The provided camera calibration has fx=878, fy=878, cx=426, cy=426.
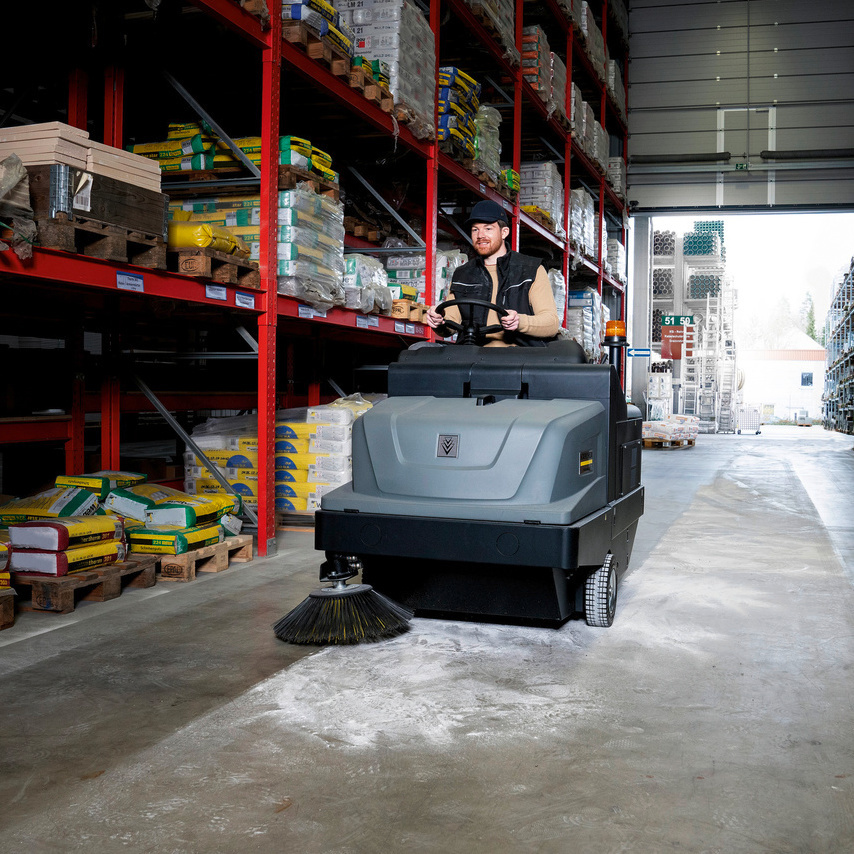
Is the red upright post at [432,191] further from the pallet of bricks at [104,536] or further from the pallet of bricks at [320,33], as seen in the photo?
the pallet of bricks at [104,536]

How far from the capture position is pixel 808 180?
1930cm

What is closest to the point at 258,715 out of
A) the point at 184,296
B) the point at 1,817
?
the point at 1,817

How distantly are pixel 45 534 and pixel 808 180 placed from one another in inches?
755

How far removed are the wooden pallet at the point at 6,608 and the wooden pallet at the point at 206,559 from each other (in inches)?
39.8

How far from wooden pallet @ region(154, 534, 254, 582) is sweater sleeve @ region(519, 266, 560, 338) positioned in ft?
7.12

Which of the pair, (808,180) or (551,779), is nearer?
(551,779)

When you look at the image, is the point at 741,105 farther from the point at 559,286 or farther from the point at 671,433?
the point at 559,286

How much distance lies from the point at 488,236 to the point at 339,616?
2080 millimetres

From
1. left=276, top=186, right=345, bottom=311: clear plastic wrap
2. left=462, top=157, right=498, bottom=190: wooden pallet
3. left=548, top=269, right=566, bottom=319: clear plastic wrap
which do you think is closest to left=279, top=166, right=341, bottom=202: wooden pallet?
left=276, top=186, right=345, bottom=311: clear plastic wrap

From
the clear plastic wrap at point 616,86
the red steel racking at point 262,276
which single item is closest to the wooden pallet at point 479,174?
the red steel racking at point 262,276

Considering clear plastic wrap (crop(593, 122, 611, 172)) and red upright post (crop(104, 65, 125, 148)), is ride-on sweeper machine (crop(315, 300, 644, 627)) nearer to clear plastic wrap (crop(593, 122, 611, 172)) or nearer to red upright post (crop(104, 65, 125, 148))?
red upright post (crop(104, 65, 125, 148))

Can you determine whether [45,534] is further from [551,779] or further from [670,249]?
[670,249]

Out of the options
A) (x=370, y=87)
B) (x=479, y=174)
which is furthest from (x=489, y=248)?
(x=479, y=174)

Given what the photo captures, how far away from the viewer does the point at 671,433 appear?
58.3 ft
